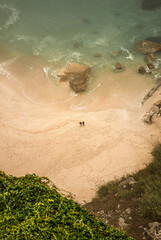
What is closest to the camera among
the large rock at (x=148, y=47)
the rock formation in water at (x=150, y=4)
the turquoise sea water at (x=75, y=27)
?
the large rock at (x=148, y=47)

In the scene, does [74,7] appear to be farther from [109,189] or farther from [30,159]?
[109,189]

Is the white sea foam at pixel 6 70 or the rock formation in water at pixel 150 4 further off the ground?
the rock formation in water at pixel 150 4

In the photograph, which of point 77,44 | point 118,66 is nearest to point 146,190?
point 118,66

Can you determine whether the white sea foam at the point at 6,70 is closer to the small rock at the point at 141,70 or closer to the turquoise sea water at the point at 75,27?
the turquoise sea water at the point at 75,27

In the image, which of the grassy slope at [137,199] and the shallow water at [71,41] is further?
the shallow water at [71,41]

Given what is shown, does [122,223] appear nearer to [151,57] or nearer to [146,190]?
[146,190]

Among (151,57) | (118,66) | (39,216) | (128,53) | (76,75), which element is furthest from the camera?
(128,53)

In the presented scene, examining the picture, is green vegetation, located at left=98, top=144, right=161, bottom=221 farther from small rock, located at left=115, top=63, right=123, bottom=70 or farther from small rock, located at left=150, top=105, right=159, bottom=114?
small rock, located at left=115, top=63, right=123, bottom=70

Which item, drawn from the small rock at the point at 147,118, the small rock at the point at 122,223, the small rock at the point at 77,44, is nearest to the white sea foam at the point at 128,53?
the small rock at the point at 77,44

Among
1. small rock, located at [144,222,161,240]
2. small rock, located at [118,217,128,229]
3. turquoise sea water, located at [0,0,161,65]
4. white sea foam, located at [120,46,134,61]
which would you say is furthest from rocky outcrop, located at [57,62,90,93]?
small rock, located at [144,222,161,240]
